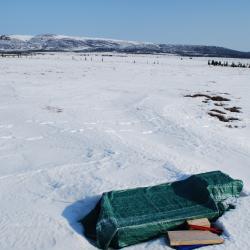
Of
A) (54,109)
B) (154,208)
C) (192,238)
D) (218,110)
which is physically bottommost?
(54,109)

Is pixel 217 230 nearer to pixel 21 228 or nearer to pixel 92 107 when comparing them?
pixel 21 228

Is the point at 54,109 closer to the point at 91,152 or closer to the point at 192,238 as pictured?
the point at 91,152

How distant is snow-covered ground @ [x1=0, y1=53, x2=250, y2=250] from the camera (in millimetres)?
7961

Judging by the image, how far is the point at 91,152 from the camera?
12.1 metres

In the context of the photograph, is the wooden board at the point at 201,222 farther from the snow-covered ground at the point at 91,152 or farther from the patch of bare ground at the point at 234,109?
the patch of bare ground at the point at 234,109

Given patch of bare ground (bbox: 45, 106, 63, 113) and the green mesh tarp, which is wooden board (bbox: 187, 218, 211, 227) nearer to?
the green mesh tarp

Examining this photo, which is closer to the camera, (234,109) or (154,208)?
(154,208)

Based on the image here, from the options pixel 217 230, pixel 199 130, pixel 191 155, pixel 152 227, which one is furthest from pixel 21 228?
pixel 199 130

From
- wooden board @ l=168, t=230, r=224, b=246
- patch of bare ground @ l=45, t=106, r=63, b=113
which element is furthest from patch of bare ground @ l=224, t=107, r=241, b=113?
wooden board @ l=168, t=230, r=224, b=246

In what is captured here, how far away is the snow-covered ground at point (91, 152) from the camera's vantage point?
26.1ft

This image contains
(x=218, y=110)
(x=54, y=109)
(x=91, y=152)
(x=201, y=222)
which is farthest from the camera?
(x=218, y=110)

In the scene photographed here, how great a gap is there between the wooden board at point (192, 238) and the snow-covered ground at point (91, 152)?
8.0 inches

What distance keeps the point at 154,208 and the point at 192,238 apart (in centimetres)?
A: 110

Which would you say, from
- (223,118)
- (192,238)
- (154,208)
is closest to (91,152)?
(154,208)
